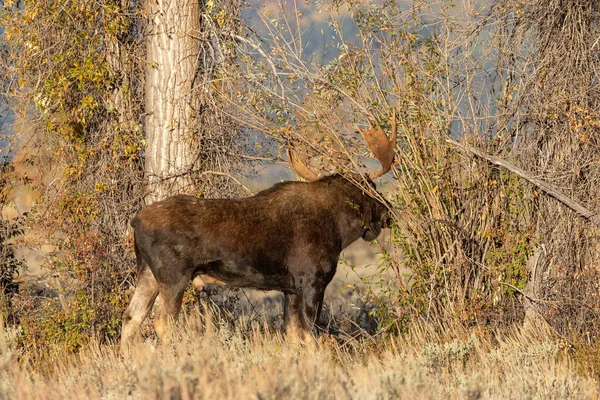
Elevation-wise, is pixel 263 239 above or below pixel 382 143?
below

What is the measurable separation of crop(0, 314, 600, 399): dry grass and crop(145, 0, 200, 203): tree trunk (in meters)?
2.93

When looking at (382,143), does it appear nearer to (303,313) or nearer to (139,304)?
(303,313)

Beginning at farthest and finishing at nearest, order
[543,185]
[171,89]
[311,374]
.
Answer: [171,89] → [543,185] → [311,374]

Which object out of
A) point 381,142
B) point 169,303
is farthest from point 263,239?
point 381,142

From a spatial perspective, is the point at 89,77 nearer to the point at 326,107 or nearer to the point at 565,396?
the point at 326,107

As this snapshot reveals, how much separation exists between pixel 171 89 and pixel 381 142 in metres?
3.00

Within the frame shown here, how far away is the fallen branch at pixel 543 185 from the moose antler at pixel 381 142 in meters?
0.58

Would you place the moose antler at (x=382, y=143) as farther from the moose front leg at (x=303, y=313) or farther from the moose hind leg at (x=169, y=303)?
the moose hind leg at (x=169, y=303)

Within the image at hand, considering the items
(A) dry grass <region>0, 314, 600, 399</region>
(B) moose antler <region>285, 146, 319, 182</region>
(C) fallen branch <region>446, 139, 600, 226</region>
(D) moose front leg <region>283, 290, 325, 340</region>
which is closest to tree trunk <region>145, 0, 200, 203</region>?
(B) moose antler <region>285, 146, 319, 182</region>

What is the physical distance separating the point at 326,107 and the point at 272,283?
1.96 metres

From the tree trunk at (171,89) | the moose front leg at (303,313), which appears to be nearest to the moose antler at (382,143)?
the moose front leg at (303,313)

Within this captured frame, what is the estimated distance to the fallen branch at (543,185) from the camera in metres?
9.35

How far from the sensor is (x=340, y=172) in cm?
1008

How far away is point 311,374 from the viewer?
19.3 ft
